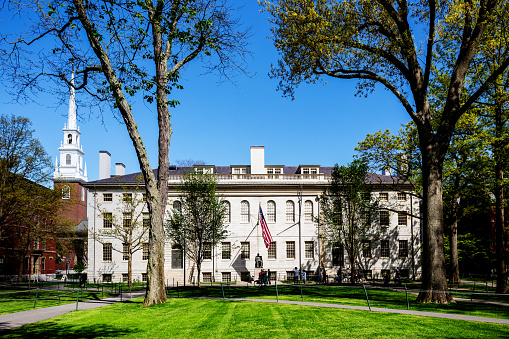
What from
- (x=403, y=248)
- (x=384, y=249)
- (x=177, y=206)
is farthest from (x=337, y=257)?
(x=177, y=206)

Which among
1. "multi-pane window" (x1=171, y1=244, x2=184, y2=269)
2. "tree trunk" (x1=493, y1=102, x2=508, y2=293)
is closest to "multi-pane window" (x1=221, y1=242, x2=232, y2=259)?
"multi-pane window" (x1=171, y1=244, x2=184, y2=269)

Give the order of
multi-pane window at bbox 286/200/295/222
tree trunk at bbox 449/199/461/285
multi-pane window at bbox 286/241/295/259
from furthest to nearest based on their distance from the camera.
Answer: multi-pane window at bbox 286/200/295/222, multi-pane window at bbox 286/241/295/259, tree trunk at bbox 449/199/461/285

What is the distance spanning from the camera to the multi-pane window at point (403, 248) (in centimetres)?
5057

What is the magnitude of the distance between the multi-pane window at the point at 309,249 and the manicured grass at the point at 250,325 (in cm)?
3412

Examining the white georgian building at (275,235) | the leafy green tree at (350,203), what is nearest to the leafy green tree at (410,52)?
the leafy green tree at (350,203)

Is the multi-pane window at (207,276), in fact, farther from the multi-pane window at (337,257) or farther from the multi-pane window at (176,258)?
the multi-pane window at (337,257)

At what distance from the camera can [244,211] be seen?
50562 millimetres

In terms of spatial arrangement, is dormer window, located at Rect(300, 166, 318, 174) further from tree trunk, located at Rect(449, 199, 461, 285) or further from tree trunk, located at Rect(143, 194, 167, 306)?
tree trunk, located at Rect(143, 194, 167, 306)

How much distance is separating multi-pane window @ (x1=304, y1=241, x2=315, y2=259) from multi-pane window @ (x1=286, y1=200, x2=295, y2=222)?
10.8 ft

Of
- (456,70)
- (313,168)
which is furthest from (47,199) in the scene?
(456,70)

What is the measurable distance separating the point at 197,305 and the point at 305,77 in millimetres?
12248

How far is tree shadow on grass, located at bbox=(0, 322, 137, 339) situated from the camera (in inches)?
446

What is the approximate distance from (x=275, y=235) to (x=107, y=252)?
2011cm

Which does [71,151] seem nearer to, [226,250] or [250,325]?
[226,250]
